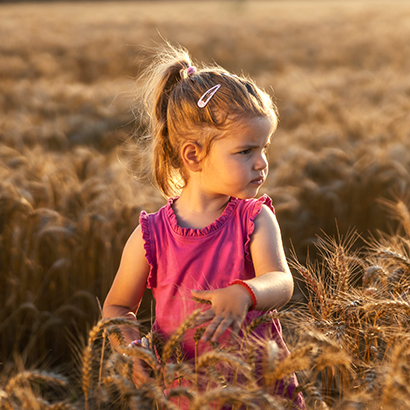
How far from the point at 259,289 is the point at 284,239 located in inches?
80.7

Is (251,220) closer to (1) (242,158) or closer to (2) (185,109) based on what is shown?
(1) (242,158)

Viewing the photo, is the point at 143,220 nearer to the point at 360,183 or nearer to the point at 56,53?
the point at 360,183

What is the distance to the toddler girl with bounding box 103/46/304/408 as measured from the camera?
146cm

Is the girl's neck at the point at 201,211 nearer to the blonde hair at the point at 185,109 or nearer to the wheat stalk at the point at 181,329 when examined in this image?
the blonde hair at the point at 185,109

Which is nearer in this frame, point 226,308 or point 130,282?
point 226,308

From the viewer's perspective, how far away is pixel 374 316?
1.40 m

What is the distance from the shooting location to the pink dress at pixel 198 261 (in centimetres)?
150

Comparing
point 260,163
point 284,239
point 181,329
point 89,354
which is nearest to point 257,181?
point 260,163

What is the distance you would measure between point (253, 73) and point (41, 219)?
9.90 metres

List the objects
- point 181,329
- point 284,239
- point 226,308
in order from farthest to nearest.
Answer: point 284,239
point 226,308
point 181,329

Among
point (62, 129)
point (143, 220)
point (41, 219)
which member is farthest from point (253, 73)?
point (143, 220)

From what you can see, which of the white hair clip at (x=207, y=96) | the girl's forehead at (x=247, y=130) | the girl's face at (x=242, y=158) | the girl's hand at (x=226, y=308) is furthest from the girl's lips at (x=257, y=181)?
the girl's hand at (x=226, y=308)

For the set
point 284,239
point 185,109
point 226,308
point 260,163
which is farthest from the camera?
point 284,239

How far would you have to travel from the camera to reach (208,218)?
1.59m
